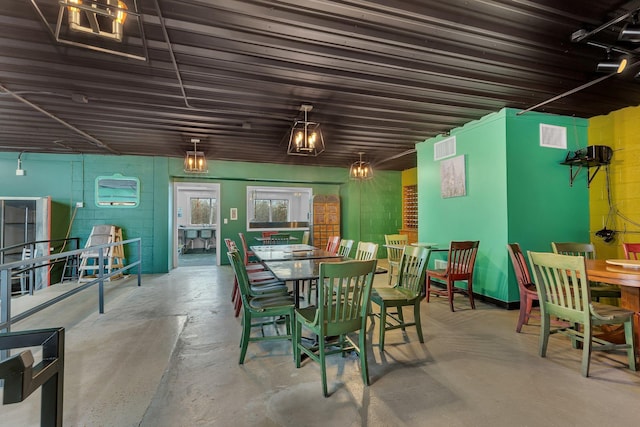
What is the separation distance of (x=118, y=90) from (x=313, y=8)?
2603mm

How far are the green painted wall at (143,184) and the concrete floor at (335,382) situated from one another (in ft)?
11.5

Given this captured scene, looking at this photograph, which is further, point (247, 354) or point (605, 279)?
point (247, 354)

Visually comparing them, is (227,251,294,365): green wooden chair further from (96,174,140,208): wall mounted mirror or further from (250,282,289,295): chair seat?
(96,174,140,208): wall mounted mirror

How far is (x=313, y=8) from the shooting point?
2.18 m

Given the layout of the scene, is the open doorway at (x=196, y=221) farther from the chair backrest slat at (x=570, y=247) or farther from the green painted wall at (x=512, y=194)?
the chair backrest slat at (x=570, y=247)

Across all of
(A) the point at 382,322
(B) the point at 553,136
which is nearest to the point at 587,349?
(A) the point at 382,322

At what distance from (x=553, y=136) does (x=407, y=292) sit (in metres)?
3.52

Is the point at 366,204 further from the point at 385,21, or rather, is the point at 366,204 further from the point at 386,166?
the point at 385,21

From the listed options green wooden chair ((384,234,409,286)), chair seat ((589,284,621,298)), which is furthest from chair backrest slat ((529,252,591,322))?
green wooden chair ((384,234,409,286))

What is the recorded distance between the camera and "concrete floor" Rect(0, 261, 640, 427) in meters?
1.85

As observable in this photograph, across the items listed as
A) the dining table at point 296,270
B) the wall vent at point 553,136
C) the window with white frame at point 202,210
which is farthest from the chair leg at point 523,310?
the window with white frame at point 202,210

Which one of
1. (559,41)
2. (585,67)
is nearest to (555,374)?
(559,41)

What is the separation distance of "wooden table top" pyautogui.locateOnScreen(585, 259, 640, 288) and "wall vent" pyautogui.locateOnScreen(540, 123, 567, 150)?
2.41 metres

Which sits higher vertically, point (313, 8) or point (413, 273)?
point (313, 8)
